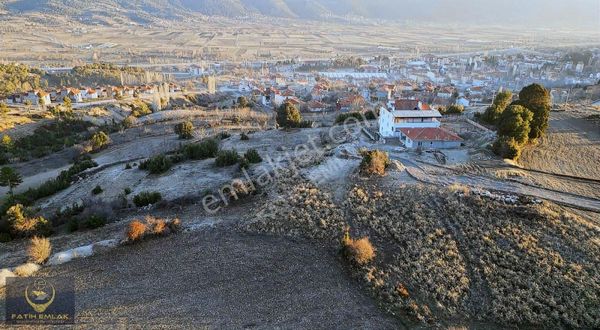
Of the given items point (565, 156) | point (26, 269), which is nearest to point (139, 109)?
point (26, 269)

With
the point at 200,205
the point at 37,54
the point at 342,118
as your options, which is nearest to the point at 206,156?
the point at 200,205

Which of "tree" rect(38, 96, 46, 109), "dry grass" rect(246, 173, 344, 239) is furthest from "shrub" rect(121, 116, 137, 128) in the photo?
"dry grass" rect(246, 173, 344, 239)

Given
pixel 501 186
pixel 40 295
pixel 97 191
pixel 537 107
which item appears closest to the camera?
pixel 40 295

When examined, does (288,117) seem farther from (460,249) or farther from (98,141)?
(460,249)

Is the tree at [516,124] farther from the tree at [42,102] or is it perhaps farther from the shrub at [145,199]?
the tree at [42,102]

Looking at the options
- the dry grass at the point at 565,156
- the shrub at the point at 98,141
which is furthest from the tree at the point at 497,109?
the shrub at the point at 98,141

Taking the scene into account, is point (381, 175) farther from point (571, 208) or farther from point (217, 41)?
point (217, 41)

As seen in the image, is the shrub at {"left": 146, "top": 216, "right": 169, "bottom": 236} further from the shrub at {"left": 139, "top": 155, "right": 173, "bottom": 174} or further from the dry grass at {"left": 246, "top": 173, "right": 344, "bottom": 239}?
the shrub at {"left": 139, "top": 155, "right": 173, "bottom": 174}

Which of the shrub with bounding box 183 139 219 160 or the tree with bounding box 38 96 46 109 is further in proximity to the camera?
the tree with bounding box 38 96 46 109
